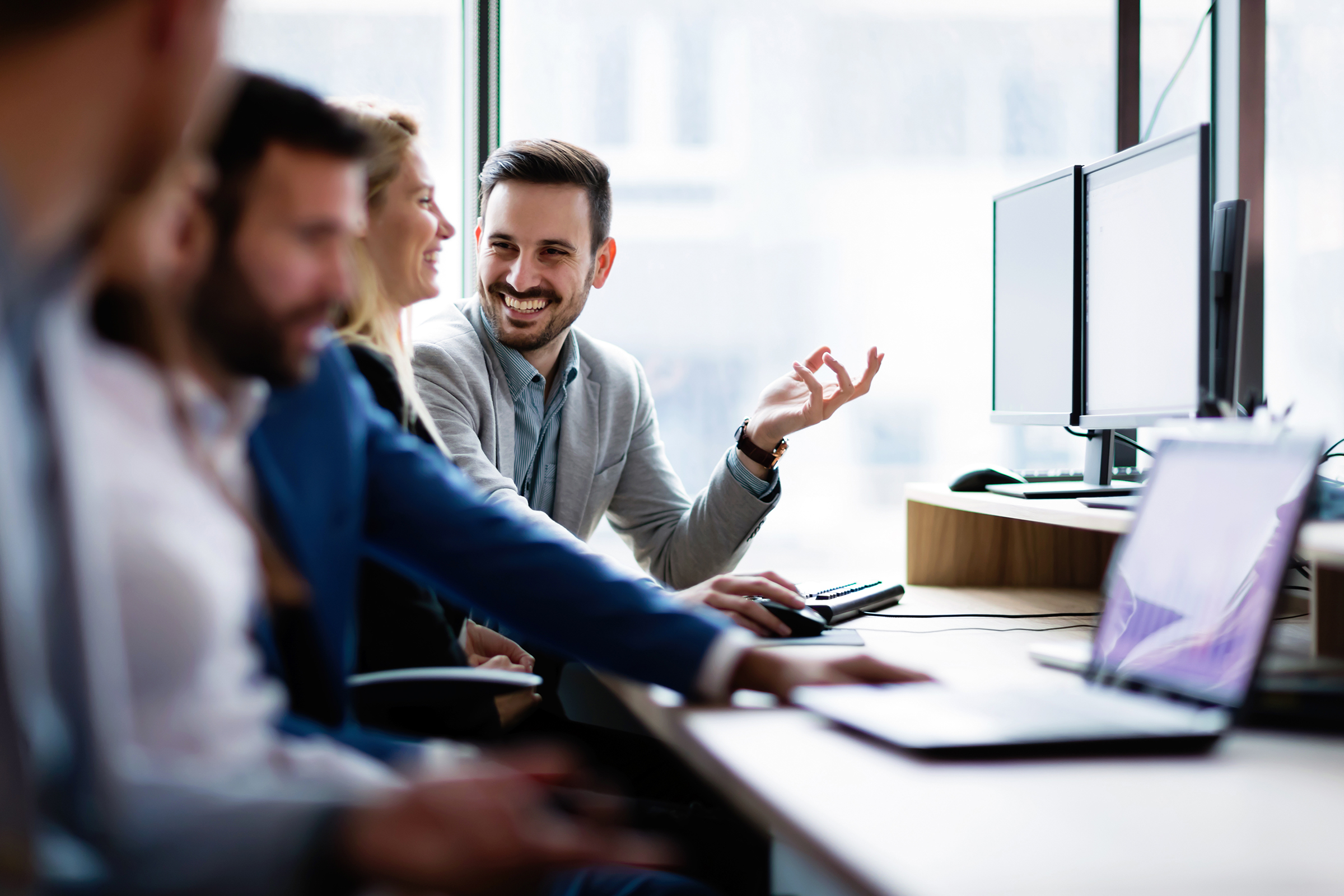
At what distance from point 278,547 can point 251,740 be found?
6.8 inches

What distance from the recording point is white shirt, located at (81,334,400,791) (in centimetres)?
52

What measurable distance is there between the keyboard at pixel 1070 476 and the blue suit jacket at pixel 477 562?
3.88ft

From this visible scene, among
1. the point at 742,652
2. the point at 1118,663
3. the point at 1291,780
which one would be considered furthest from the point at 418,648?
the point at 1291,780

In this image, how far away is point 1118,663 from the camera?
0.91 m

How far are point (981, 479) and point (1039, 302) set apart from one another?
32 centimetres

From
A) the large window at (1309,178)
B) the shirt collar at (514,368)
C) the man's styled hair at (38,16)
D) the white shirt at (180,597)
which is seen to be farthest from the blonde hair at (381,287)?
the large window at (1309,178)

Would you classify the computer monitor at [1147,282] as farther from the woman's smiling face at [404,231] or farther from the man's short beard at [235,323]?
the man's short beard at [235,323]

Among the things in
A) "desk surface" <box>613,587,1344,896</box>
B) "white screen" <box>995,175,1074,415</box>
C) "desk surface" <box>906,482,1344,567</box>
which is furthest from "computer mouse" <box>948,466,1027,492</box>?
"desk surface" <box>613,587,1344,896</box>

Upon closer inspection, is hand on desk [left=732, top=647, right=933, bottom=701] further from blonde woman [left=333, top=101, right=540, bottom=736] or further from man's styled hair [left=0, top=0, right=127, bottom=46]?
man's styled hair [left=0, top=0, right=127, bottom=46]

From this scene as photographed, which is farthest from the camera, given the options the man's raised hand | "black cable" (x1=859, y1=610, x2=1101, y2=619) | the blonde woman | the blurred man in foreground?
the man's raised hand

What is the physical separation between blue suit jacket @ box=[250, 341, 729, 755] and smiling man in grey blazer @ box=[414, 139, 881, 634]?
0.71m

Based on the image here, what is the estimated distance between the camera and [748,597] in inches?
47.3

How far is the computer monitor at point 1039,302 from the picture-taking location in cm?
168

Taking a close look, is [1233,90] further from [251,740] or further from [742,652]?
[251,740]
